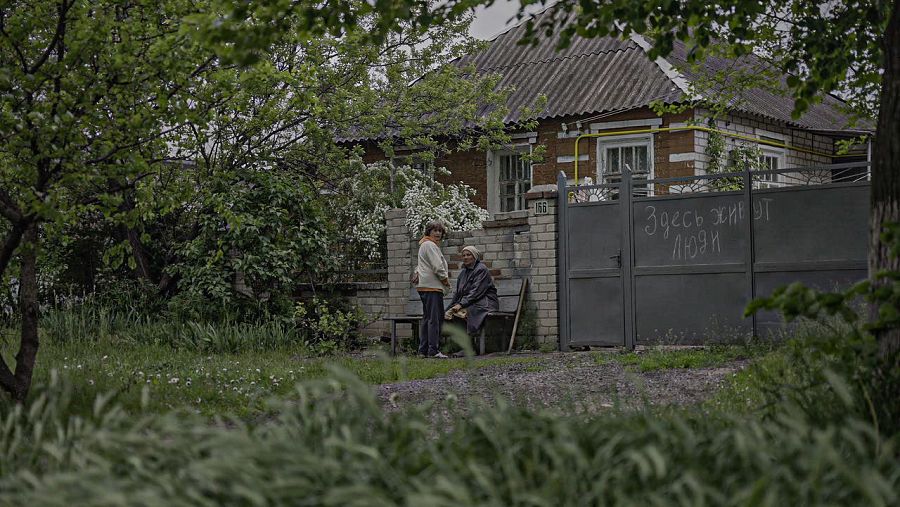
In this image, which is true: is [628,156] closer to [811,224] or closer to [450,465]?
[811,224]

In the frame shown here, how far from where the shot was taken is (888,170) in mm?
4973

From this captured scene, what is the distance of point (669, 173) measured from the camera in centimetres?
1747

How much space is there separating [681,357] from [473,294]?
132 inches

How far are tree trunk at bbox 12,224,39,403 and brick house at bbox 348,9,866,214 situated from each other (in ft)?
34.5

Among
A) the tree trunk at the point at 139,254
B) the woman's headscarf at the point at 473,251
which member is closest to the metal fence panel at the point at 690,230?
the woman's headscarf at the point at 473,251

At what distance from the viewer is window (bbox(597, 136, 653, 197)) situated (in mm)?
17766

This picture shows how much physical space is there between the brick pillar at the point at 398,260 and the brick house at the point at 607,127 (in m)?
2.76

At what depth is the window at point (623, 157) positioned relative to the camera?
58.3 ft

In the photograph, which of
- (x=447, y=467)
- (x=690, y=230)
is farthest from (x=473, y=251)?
(x=447, y=467)

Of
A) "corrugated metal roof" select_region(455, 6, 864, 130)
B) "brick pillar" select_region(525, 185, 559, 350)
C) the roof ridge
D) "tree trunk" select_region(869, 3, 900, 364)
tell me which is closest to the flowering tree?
"brick pillar" select_region(525, 185, 559, 350)

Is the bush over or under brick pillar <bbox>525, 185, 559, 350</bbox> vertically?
under

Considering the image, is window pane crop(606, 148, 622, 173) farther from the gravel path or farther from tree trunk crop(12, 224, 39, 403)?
tree trunk crop(12, 224, 39, 403)

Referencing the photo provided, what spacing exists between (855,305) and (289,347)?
642cm

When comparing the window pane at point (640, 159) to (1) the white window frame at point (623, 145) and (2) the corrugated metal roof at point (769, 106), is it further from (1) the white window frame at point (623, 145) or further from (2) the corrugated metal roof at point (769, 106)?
(2) the corrugated metal roof at point (769, 106)
